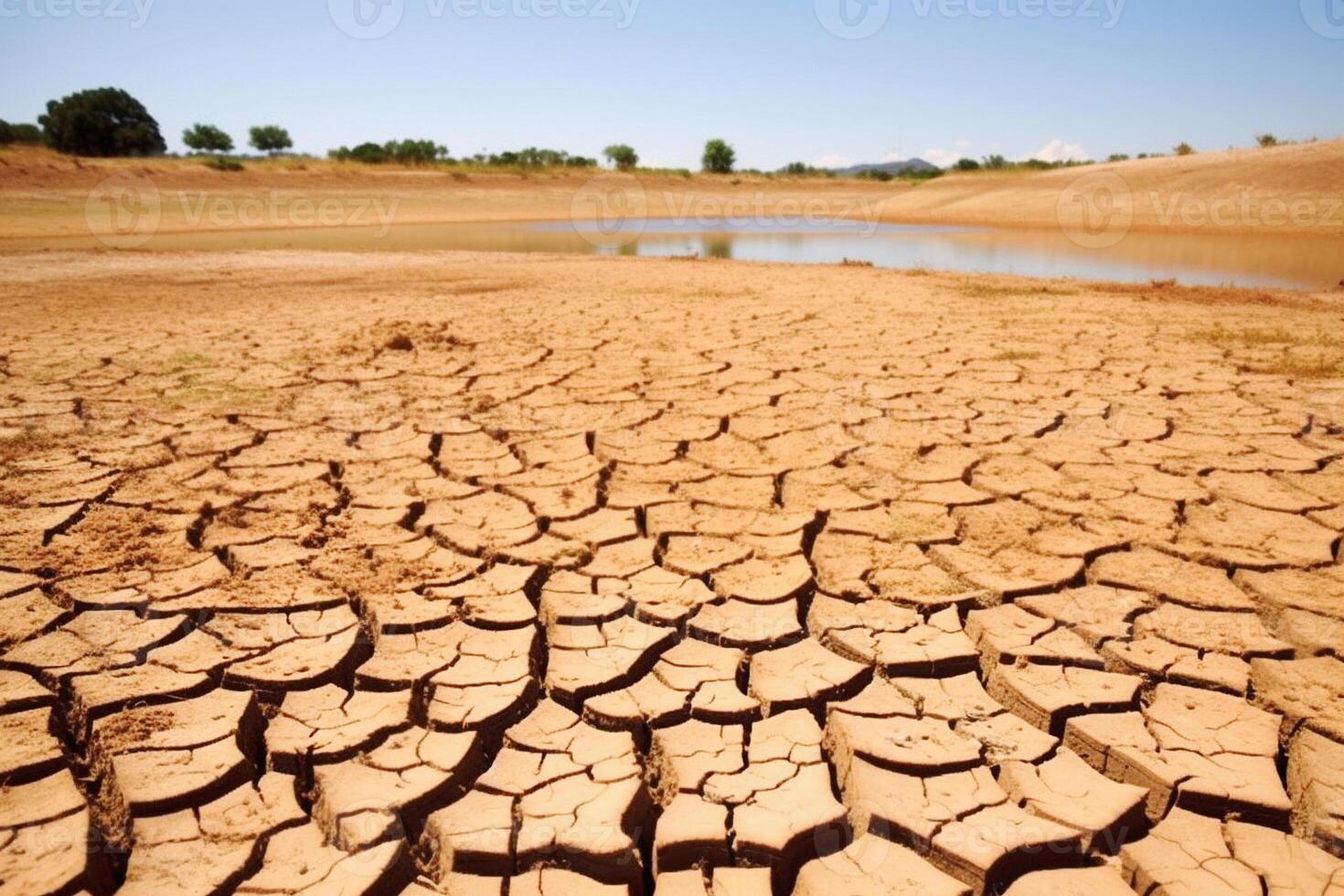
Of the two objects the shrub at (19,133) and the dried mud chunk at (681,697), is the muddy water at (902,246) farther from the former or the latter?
the shrub at (19,133)

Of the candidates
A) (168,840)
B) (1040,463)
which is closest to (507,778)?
(168,840)

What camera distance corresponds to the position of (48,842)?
1356 mm

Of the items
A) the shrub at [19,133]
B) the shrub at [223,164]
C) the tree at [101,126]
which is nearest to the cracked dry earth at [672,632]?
the shrub at [223,164]

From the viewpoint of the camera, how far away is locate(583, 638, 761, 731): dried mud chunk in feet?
5.58

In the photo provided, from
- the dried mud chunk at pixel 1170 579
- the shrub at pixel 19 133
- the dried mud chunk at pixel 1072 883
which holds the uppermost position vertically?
the shrub at pixel 19 133

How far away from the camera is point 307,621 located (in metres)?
2.03

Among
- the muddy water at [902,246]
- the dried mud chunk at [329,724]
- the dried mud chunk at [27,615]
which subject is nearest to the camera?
the dried mud chunk at [329,724]

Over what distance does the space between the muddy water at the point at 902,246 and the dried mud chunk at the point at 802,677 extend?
24.7 feet

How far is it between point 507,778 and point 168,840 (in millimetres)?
566

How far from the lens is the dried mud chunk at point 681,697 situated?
5.58 ft

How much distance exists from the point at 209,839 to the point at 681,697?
894 mm

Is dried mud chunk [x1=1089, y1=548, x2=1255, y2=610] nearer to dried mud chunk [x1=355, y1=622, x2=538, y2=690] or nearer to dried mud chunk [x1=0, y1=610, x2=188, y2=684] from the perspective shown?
dried mud chunk [x1=355, y1=622, x2=538, y2=690]

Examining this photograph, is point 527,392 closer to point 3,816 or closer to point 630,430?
point 630,430

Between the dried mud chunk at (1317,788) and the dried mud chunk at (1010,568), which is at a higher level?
the dried mud chunk at (1010,568)
